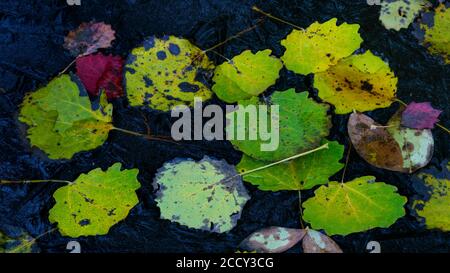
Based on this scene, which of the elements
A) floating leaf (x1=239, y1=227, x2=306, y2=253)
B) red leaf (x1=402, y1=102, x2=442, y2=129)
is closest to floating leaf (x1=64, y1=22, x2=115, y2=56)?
floating leaf (x1=239, y1=227, x2=306, y2=253)

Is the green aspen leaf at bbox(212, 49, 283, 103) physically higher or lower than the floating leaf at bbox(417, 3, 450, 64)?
lower

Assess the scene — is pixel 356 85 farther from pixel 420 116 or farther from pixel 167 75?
pixel 167 75

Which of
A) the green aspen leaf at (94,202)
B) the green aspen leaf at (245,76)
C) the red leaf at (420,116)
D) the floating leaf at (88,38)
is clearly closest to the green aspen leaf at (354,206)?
the red leaf at (420,116)

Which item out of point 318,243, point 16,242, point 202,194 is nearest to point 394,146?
point 318,243

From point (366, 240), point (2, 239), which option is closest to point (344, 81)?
point (366, 240)

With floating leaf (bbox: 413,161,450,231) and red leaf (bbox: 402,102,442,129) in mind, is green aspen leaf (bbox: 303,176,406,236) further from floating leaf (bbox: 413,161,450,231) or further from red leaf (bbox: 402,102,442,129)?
red leaf (bbox: 402,102,442,129)

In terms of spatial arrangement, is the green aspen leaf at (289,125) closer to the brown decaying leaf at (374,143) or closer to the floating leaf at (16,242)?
the brown decaying leaf at (374,143)

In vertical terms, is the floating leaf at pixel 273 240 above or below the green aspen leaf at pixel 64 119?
below
